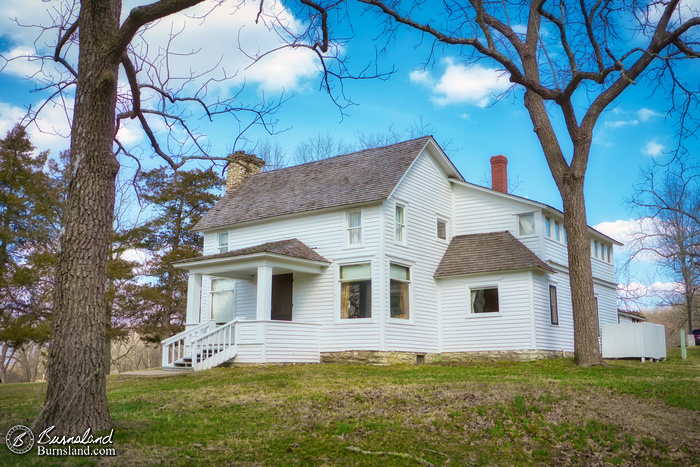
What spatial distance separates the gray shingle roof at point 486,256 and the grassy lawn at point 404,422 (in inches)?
280

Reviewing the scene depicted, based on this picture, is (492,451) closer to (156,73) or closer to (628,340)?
(156,73)

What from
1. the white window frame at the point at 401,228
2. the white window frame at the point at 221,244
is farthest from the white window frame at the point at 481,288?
the white window frame at the point at 221,244

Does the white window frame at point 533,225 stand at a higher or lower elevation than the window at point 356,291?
higher

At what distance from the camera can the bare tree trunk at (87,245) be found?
6586 mm

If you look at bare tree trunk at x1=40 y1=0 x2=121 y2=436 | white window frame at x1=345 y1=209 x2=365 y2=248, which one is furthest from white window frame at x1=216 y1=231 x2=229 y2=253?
bare tree trunk at x1=40 y1=0 x2=121 y2=436

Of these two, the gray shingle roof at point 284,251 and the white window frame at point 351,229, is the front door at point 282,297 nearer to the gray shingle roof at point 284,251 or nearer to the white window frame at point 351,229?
the gray shingle roof at point 284,251

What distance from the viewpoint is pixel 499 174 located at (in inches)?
920

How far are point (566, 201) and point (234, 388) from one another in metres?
10.4

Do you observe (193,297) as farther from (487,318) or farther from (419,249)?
(487,318)

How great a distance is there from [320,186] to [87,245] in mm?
14634

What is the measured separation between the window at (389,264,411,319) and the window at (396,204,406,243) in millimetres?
939

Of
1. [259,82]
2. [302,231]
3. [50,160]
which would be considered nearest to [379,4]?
[259,82]

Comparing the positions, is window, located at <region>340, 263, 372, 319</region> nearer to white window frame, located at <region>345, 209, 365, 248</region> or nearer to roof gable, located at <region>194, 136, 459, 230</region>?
white window frame, located at <region>345, 209, 365, 248</region>

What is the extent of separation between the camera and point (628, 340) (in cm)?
2062
